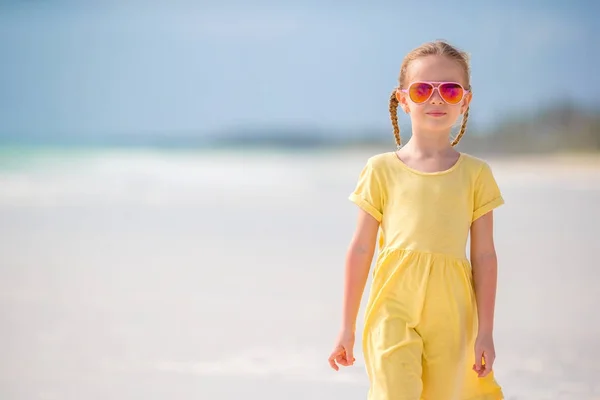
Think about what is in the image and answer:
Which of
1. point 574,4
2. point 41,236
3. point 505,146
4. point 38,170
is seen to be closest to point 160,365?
point 41,236

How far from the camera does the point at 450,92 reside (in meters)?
2.07

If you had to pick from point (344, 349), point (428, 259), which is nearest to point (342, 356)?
point (344, 349)

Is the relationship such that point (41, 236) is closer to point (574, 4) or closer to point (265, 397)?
point (265, 397)

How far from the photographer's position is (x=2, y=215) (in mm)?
7504

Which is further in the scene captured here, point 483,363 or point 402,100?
point 402,100

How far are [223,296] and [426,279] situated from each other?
2.63 m

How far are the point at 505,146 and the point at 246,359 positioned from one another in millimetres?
15319

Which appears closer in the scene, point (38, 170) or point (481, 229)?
point (481, 229)

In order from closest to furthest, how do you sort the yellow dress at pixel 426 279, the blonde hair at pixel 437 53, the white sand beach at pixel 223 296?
the yellow dress at pixel 426 279 → the blonde hair at pixel 437 53 → the white sand beach at pixel 223 296

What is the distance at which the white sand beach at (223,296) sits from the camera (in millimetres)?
3203

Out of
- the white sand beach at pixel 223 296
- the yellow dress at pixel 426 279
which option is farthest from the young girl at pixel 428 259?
the white sand beach at pixel 223 296

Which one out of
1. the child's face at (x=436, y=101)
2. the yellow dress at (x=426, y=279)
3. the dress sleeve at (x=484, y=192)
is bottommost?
the yellow dress at (x=426, y=279)

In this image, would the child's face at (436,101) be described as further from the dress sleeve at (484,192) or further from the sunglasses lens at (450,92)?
the dress sleeve at (484,192)

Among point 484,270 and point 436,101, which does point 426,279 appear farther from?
point 436,101
